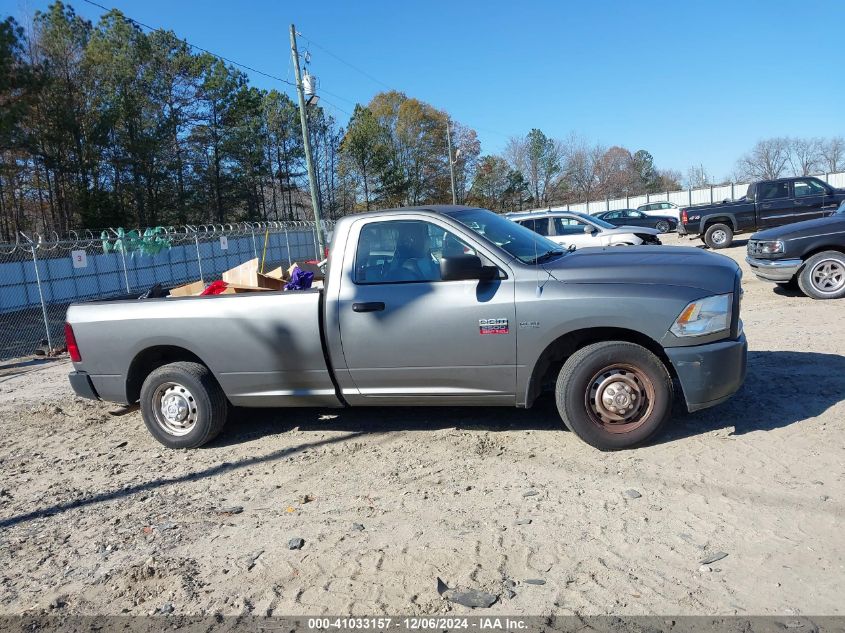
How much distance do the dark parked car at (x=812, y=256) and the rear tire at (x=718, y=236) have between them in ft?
35.7

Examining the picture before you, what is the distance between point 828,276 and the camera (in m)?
9.62

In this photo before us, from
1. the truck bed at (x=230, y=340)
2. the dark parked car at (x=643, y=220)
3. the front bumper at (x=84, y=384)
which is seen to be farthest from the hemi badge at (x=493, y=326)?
the dark parked car at (x=643, y=220)

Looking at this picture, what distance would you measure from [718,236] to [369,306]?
18.7m

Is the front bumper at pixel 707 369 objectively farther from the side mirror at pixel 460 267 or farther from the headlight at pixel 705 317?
the side mirror at pixel 460 267

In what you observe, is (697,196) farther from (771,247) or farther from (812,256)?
(812,256)

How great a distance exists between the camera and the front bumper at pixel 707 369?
439 cm

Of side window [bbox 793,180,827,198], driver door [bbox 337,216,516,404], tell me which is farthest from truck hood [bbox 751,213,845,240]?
side window [bbox 793,180,827,198]

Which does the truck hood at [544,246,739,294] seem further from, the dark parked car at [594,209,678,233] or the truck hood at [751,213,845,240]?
the dark parked car at [594,209,678,233]

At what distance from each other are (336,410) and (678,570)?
3837 millimetres

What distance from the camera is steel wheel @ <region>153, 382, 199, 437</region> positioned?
5.52 meters

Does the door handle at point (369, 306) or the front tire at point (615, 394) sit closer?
the front tire at point (615, 394)

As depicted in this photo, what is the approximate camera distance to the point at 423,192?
64.3 metres

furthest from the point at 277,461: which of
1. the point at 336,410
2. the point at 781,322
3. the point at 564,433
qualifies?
the point at 781,322

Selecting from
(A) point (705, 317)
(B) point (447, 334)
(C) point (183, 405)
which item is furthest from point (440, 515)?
(C) point (183, 405)
